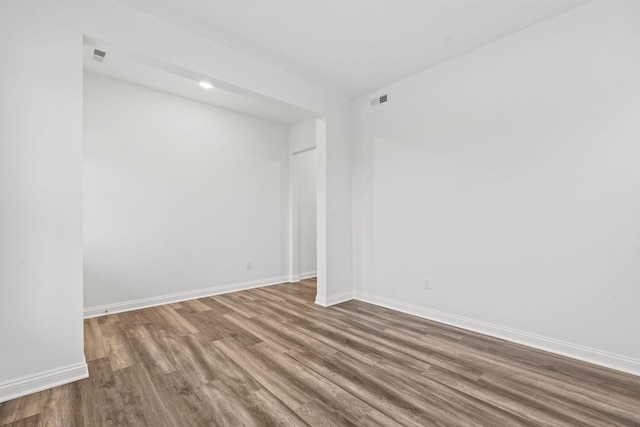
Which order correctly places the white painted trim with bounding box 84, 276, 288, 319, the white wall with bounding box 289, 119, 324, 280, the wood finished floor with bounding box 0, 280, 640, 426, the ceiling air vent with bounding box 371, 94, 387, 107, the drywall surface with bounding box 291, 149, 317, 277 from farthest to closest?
the drywall surface with bounding box 291, 149, 317, 277
the white wall with bounding box 289, 119, 324, 280
the ceiling air vent with bounding box 371, 94, 387, 107
the white painted trim with bounding box 84, 276, 288, 319
the wood finished floor with bounding box 0, 280, 640, 426

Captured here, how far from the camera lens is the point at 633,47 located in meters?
2.29

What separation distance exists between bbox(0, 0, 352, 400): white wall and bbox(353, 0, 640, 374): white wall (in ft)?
10.2

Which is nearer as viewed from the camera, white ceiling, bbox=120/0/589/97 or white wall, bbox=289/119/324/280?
white ceiling, bbox=120/0/589/97

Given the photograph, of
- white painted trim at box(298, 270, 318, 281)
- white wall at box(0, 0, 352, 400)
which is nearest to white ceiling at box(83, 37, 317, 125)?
white wall at box(0, 0, 352, 400)

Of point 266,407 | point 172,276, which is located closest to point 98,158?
point 172,276

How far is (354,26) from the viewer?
2783 mm

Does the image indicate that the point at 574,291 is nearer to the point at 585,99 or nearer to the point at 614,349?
the point at 614,349

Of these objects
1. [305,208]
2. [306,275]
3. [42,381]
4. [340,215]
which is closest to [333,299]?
[340,215]

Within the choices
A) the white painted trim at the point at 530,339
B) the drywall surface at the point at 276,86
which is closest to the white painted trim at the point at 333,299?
the drywall surface at the point at 276,86

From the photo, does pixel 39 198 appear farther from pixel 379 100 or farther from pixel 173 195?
pixel 379 100

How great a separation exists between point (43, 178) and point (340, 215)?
3127 mm

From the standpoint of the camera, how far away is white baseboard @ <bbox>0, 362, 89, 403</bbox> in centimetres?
195

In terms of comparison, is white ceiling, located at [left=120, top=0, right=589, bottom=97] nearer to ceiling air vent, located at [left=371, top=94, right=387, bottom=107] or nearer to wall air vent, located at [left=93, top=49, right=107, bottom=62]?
ceiling air vent, located at [left=371, top=94, right=387, bottom=107]

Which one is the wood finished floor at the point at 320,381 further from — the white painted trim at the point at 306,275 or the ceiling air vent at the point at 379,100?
the ceiling air vent at the point at 379,100
